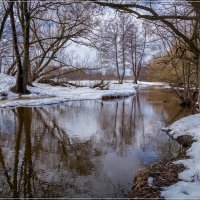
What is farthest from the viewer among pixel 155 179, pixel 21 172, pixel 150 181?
pixel 21 172

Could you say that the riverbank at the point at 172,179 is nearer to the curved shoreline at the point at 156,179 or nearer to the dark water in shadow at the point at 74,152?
the curved shoreline at the point at 156,179

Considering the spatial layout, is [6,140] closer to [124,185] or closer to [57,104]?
[124,185]

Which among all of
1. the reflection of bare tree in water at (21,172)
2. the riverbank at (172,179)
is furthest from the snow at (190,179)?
the reflection of bare tree in water at (21,172)

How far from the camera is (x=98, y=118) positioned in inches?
593

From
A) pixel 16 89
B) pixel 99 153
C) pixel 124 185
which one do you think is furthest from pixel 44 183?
pixel 16 89

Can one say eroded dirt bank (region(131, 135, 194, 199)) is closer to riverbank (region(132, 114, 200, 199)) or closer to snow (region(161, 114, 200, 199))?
riverbank (region(132, 114, 200, 199))

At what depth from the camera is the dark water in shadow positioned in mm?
6102

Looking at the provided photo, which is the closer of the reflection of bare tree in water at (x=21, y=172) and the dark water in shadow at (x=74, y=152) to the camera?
the reflection of bare tree in water at (x=21, y=172)

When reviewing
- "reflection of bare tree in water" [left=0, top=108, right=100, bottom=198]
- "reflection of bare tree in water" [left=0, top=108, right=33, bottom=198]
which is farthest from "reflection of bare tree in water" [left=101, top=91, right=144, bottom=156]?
"reflection of bare tree in water" [left=0, top=108, right=33, bottom=198]

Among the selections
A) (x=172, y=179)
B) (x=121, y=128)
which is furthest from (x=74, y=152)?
(x=121, y=128)

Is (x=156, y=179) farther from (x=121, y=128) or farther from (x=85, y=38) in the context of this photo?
(x=85, y=38)

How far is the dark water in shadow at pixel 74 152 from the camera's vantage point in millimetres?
6102

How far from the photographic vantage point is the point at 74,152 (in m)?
8.61

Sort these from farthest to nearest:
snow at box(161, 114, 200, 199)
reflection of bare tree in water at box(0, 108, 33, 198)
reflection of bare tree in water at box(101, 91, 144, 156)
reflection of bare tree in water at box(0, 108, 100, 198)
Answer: reflection of bare tree in water at box(101, 91, 144, 156)
reflection of bare tree in water at box(0, 108, 100, 198)
reflection of bare tree in water at box(0, 108, 33, 198)
snow at box(161, 114, 200, 199)
